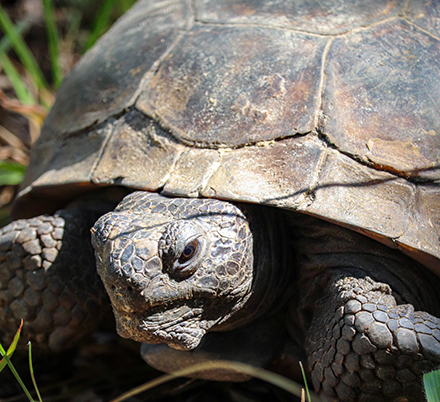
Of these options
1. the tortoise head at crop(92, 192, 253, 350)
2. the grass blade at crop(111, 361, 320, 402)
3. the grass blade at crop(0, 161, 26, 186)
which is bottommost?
the grass blade at crop(111, 361, 320, 402)

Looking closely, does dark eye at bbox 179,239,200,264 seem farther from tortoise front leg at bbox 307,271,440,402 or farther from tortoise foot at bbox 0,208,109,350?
tortoise foot at bbox 0,208,109,350

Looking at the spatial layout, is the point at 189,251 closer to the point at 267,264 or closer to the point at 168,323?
the point at 168,323

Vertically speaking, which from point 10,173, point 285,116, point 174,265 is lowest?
point 10,173

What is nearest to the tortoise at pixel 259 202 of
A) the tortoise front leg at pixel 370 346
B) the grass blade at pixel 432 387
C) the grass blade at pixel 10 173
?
the tortoise front leg at pixel 370 346

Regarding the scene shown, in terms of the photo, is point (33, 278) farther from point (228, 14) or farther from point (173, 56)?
point (228, 14)

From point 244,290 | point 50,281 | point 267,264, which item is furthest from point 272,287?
point 50,281

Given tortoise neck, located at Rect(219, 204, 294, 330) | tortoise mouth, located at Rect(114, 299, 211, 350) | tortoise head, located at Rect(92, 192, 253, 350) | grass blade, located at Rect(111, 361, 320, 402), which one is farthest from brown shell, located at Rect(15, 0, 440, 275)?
grass blade, located at Rect(111, 361, 320, 402)

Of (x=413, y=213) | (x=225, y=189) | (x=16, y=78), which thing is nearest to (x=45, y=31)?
(x=16, y=78)

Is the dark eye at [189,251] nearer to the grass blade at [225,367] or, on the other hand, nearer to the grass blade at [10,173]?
the grass blade at [225,367]
